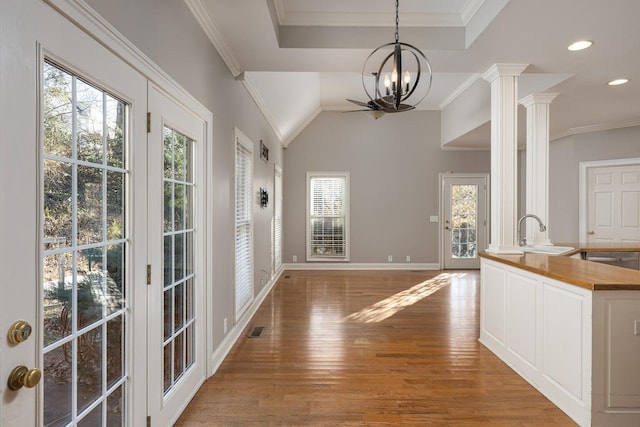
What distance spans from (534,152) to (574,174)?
3.23m

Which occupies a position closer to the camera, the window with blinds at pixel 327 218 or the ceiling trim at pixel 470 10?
the ceiling trim at pixel 470 10

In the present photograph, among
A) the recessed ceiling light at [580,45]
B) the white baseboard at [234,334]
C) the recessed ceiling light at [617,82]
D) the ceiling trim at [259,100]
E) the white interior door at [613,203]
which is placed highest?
the ceiling trim at [259,100]

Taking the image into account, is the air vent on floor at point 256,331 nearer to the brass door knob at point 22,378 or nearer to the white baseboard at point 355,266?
the brass door knob at point 22,378

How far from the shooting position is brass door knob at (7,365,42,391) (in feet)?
3.29

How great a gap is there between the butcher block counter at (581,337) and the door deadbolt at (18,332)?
104 inches

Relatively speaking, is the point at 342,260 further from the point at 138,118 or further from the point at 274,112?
the point at 138,118

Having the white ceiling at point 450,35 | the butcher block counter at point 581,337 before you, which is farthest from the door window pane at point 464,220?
the butcher block counter at point 581,337

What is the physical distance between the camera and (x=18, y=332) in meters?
1.01

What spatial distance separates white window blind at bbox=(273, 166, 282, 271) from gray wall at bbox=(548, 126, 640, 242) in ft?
17.2

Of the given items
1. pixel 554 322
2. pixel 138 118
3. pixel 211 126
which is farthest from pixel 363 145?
pixel 138 118

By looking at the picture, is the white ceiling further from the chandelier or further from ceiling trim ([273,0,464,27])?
the chandelier

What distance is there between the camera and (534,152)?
151 inches

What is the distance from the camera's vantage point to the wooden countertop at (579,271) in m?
2.02

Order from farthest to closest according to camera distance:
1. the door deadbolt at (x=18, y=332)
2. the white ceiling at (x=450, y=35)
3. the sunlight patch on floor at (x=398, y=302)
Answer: the sunlight patch on floor at (x=398, y=302) < the white ceiling at (x=450, y=35) < the door deadbolt at (x=18, y=332)
